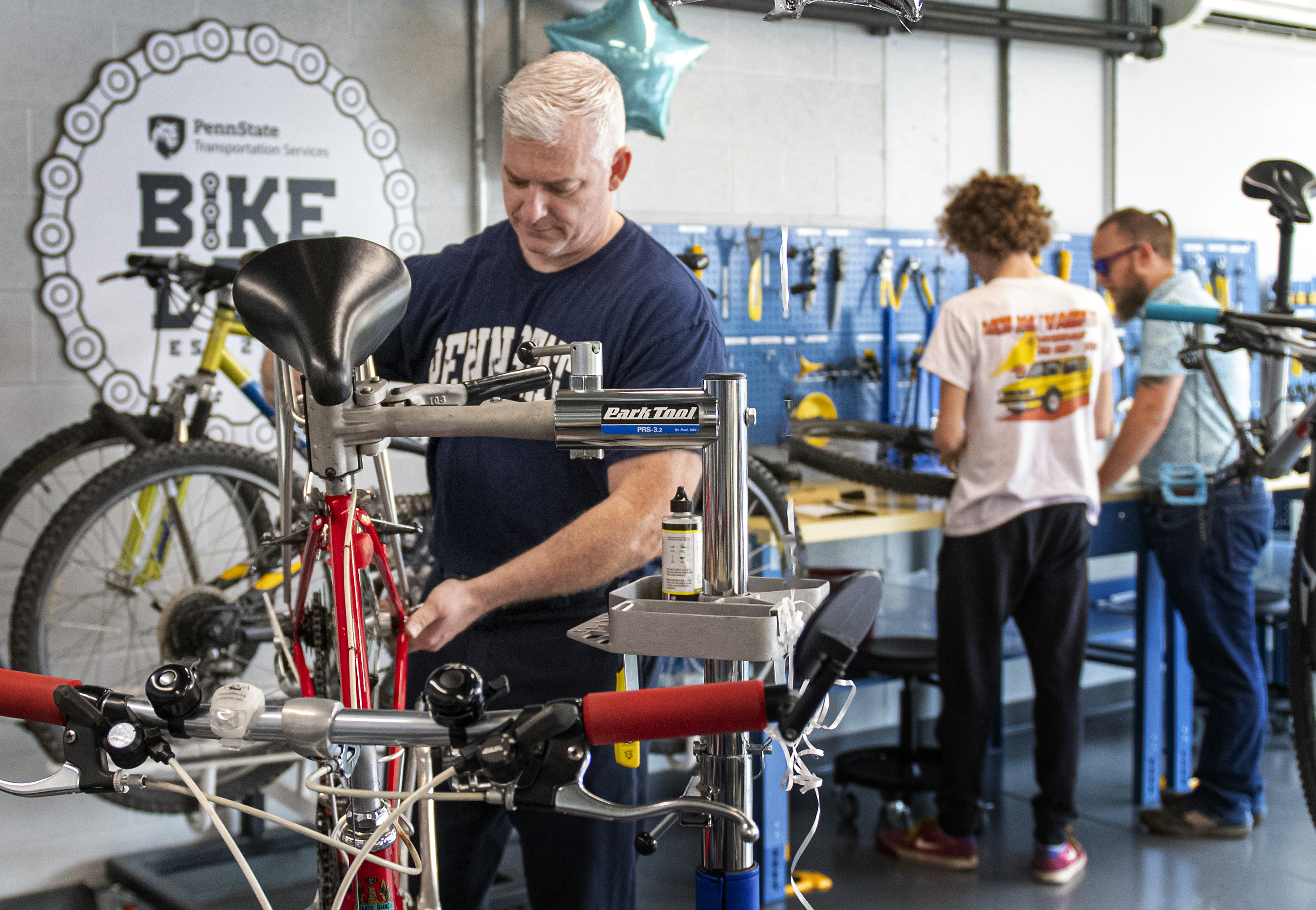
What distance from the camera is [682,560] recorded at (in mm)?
938

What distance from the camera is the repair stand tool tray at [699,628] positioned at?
0.88 metres

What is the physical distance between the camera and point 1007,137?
423 centimetres

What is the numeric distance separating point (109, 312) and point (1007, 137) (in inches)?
117

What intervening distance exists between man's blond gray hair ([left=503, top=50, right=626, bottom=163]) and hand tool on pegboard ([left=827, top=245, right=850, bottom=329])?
7.69ft

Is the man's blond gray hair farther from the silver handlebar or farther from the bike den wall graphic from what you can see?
the bike den wall graphic

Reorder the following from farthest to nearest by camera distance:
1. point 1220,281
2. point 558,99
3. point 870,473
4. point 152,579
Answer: point 1220,281 < point 870,473 < point 152,579 < point 558,99

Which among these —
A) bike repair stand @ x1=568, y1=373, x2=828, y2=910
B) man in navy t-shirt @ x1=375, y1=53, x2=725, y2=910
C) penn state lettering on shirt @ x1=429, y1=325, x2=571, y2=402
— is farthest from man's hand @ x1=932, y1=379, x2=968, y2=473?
bike repair stand @ x1=568, y1=373, x2=828, y2=910

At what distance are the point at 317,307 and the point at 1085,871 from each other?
2.80 m

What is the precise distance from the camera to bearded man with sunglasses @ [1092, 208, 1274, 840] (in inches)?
124

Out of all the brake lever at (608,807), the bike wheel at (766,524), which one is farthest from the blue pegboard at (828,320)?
the brake lever at (608,807)

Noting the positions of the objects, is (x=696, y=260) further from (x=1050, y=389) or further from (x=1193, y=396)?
(x=1193, y=396)

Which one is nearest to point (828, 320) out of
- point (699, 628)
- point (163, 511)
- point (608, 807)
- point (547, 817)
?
point (163, 511)

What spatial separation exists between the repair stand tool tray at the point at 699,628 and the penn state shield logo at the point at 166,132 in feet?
8.00

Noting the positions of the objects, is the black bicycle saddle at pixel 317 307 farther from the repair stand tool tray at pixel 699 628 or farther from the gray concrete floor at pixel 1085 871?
the gray concrete floor at pixel 1085 871
